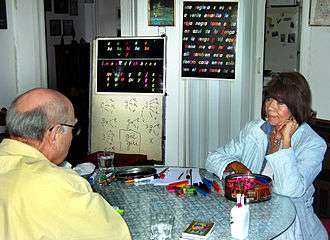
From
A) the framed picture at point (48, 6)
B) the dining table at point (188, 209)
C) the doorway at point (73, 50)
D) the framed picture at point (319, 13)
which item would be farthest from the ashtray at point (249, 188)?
the framed picture at point (48, 6)

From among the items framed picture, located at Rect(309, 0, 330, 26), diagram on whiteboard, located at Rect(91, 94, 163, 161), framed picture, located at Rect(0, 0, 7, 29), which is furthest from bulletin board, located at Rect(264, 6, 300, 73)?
framed picture, located at Rect(0, 0, 7, 29)

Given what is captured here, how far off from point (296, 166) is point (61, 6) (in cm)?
409

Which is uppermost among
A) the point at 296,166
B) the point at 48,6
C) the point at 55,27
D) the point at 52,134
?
the point at 48,6

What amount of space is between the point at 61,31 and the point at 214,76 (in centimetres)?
244

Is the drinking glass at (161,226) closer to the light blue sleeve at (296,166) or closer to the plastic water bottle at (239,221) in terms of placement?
the plastic water bottle at (239,221)

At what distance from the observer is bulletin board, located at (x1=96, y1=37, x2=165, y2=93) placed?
11.7 feet

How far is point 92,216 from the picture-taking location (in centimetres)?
139

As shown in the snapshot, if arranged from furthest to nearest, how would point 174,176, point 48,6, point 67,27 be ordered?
1. point 67,27
2. point 48,6
3. point 174,176

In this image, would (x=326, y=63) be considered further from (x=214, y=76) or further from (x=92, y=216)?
(x=92, y=216)

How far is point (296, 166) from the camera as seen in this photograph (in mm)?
2143

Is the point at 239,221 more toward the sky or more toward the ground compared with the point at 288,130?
more toward the ground

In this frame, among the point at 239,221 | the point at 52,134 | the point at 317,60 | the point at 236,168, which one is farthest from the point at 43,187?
the point at 317,60

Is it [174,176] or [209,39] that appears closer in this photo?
[174,176]

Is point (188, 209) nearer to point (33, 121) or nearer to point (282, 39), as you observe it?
point (33, 121)
